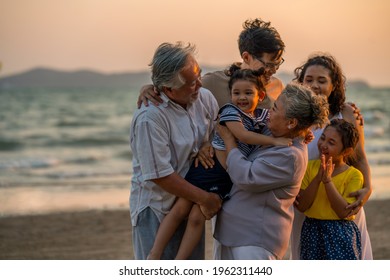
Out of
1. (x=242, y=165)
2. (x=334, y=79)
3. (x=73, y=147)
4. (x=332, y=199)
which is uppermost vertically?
(x=334, y=79)

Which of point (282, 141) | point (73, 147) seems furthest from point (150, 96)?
point (73, 147)

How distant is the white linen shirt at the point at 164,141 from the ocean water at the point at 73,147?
5.72 meters

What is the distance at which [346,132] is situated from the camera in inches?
162

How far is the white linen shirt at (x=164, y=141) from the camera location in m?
3.81

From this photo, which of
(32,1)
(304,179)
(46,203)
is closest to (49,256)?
(46,203)

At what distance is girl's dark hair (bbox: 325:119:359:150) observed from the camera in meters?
4.11

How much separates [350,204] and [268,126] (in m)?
0.76

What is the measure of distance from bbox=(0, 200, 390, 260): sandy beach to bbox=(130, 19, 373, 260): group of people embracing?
338 cm

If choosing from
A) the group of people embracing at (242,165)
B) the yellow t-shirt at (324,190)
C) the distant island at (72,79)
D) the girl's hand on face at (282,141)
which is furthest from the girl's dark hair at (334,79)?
the distant island at (72,79)


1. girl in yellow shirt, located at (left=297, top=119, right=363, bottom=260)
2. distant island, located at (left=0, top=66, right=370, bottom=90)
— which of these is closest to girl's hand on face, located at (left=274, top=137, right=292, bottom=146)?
girl in yellow shirt, located at (left=297, top=119, right=363, bottom=260)

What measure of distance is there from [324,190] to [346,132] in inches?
14.0

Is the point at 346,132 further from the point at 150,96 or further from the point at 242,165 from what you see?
the point at 150,96

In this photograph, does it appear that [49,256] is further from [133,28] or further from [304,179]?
[133,28]
